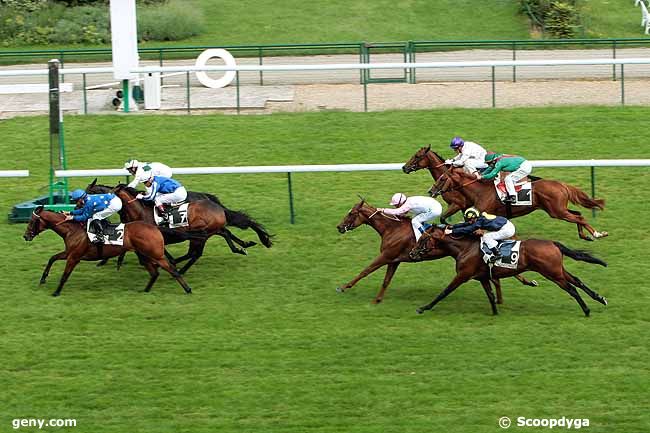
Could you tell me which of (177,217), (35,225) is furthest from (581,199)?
(35,225)

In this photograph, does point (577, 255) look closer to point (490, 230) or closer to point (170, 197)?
point (490, 230)

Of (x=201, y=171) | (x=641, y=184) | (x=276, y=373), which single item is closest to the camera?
(x=276, y=373)

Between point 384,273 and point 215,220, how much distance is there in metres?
1.99

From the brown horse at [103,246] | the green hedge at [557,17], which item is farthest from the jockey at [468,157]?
the green hedge at [557,17]

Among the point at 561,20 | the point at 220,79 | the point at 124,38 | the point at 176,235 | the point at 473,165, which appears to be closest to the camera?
the point at 176,235

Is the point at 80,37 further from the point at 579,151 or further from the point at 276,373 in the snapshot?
the point at 276,373

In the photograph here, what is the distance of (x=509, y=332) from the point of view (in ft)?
37.4

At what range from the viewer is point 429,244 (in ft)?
39.4

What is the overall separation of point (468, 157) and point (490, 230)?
8.72 ft

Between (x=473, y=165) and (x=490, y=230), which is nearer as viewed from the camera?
(x=490, y=230)

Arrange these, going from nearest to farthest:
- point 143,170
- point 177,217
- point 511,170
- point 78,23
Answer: point 177,217
point 143,170
point 511,170
point 78,23

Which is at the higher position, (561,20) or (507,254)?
(561,20)

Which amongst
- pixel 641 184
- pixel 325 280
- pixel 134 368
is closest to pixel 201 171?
pixel 325 280

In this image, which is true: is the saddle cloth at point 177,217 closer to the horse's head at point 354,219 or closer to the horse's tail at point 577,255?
the horse's head at point 354,219
